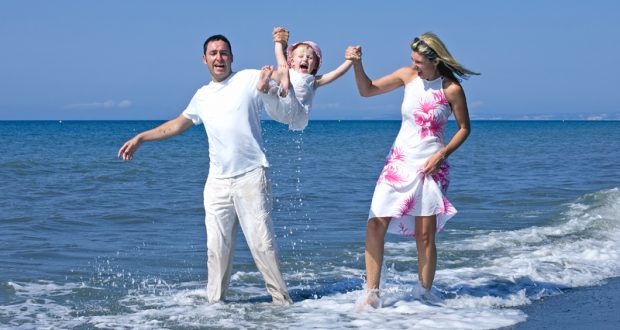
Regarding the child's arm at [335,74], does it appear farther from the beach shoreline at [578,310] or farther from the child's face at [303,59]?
the beach shoreline at [578,310]

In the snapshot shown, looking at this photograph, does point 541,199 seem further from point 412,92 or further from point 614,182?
point 412,92

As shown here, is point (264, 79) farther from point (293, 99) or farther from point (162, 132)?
point (162, 132)

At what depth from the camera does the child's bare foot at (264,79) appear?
627 centimetres

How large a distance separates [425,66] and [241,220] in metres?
1.78

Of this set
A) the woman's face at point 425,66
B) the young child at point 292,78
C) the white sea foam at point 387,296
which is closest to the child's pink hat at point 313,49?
the young child at point 292,78

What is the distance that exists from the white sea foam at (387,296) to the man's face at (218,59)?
1.79 metres

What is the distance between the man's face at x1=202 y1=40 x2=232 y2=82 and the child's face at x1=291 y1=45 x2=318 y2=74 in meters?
0.51

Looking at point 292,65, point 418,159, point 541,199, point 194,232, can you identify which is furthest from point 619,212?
point 292,65

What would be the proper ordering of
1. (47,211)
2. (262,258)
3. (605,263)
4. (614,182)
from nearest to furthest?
1. (262,258)
2. (605,263)
3. (47,211)
4. (614,182)

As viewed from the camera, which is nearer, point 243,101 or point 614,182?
point 243,101

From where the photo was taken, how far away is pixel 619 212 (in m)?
13.0

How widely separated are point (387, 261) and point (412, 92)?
3.09 metres

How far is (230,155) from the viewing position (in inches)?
258

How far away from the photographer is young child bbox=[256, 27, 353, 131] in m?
6.27
